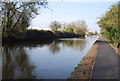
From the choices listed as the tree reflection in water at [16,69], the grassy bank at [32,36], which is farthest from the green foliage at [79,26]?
the tree reflection in water at [16,69]

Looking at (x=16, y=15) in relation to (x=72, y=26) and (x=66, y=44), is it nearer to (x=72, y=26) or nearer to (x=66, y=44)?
(x=66, y=44)

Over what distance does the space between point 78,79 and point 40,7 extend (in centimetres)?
2765

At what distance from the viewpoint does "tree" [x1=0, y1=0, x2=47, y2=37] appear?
98.6 ft

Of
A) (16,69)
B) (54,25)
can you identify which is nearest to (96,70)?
(16,69)

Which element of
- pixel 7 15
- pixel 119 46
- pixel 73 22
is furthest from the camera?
pixel 73 22

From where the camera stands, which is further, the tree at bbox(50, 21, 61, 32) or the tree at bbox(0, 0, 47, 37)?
the tree at bbox(50, 21, 61, 32)

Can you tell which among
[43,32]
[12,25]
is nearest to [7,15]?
[12,25]

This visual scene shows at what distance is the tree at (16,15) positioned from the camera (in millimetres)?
30062

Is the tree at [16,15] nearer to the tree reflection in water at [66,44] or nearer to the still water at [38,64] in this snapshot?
the tree reflection in water at [66,44]

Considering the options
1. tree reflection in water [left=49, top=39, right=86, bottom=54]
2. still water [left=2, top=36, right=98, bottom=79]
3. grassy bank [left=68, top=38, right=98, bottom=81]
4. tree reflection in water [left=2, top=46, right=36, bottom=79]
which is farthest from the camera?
tree reflection in water [left=49, top=39, right=86, bottom=54]

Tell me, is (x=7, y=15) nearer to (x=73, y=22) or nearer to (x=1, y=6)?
(x=1, y=6)

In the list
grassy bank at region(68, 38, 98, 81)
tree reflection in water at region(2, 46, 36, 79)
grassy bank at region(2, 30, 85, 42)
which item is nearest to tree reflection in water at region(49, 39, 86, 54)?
grassy bank at region(2, 30, 85, 42)

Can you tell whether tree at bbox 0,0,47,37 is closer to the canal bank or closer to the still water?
the still water

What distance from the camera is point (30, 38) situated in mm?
43781
